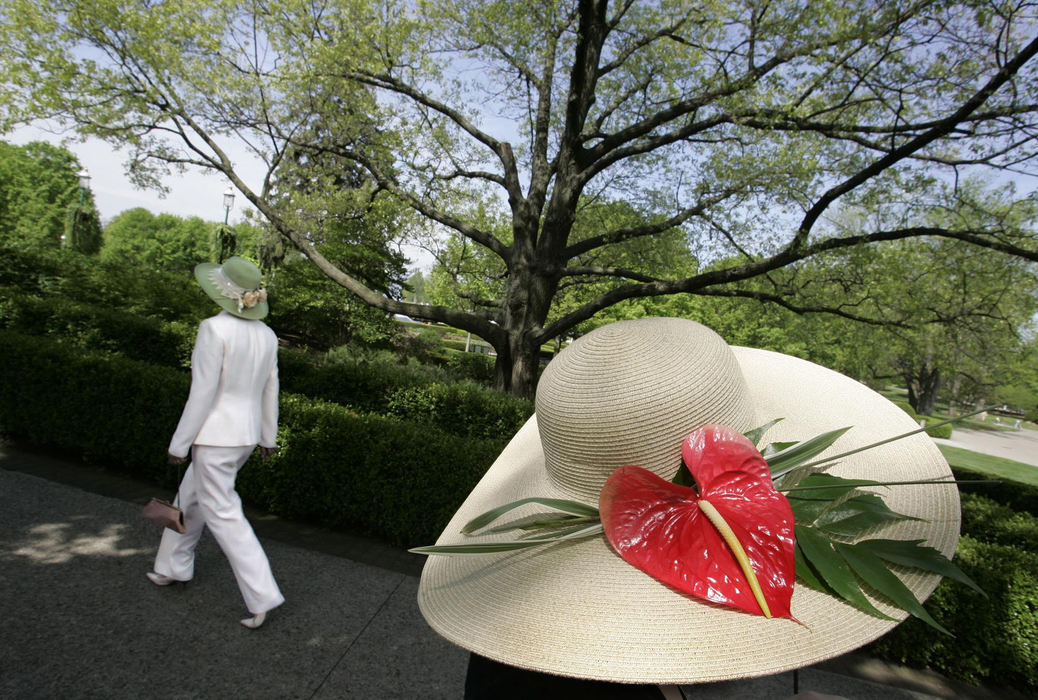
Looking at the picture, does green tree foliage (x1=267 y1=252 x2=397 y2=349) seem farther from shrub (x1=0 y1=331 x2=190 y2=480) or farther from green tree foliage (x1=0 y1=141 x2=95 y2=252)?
green tree foliage (x1=0 y1=141 x2=95 y2=252)

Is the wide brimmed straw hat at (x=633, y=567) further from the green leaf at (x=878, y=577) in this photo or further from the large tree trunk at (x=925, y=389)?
the large tree trunk at (x=925, y=389)

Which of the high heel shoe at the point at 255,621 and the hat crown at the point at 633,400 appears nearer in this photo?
the hat crown at the point at 633,400

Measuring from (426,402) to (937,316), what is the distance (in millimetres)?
8868

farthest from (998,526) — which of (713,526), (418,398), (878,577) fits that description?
(713,526)

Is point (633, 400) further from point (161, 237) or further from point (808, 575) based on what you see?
point (161, 237)

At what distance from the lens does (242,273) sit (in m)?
3.67

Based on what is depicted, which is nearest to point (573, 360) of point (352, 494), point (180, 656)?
point (180, 656)

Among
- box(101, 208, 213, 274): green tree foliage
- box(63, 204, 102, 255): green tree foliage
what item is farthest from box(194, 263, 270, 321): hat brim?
box(101, 208, 213, 274): green tree foliage

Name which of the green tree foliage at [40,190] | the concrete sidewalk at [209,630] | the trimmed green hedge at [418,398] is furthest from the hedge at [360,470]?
the green tree foliage at [40,190]

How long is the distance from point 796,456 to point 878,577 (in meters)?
0.28

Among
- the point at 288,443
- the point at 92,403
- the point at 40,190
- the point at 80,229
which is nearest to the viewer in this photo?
the point at 288,443

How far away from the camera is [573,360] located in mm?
1294

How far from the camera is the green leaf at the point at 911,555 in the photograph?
37.5 inches

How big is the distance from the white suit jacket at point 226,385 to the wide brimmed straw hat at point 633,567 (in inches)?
105
